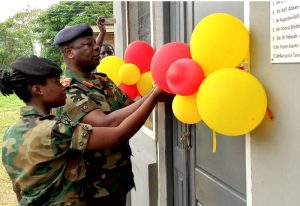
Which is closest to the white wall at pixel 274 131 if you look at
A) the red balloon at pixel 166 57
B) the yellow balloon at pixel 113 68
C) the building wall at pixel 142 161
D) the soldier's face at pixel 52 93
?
the red balloon at pixel 166 57

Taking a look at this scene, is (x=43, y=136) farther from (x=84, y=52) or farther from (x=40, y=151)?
(x=84, y=52)

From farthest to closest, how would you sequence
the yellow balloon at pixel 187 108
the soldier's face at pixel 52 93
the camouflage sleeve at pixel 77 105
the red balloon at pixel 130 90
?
the red balloon at pixel 130 90 → the camouflage sleeve at pixel 77 105 → the soldier's face at pixel 52 93 → the yellow balloon at pixel 187 108

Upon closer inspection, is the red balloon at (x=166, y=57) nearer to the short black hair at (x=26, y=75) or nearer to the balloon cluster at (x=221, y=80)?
the balloon cluster at (x=221, y=80)

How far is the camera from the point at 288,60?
126 centimetres

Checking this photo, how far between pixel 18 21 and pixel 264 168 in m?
28.7

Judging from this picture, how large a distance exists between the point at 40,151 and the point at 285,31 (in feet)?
4.05

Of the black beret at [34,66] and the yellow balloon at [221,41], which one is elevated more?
the yellow balloon at [221,41]

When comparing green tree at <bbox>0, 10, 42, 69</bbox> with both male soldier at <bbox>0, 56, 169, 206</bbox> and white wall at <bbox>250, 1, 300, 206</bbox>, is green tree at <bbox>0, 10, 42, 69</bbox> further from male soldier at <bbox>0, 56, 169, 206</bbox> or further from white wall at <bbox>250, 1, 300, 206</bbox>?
white wall at <bbox>250, 1, 300, 206</bbox>

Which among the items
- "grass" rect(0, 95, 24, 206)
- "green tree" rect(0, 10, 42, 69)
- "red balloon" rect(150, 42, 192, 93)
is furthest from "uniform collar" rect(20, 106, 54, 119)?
"green tree" rect(0, 10, 42, 69)

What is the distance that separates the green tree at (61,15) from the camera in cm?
2231

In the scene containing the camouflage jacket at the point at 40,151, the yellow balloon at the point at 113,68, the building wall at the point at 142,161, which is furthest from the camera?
the building wall at the point at 142,161

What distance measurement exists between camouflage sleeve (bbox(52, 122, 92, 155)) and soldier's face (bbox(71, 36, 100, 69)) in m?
0.71

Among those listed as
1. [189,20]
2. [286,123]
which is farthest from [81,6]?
[286,123]

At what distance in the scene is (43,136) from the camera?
175 cm
